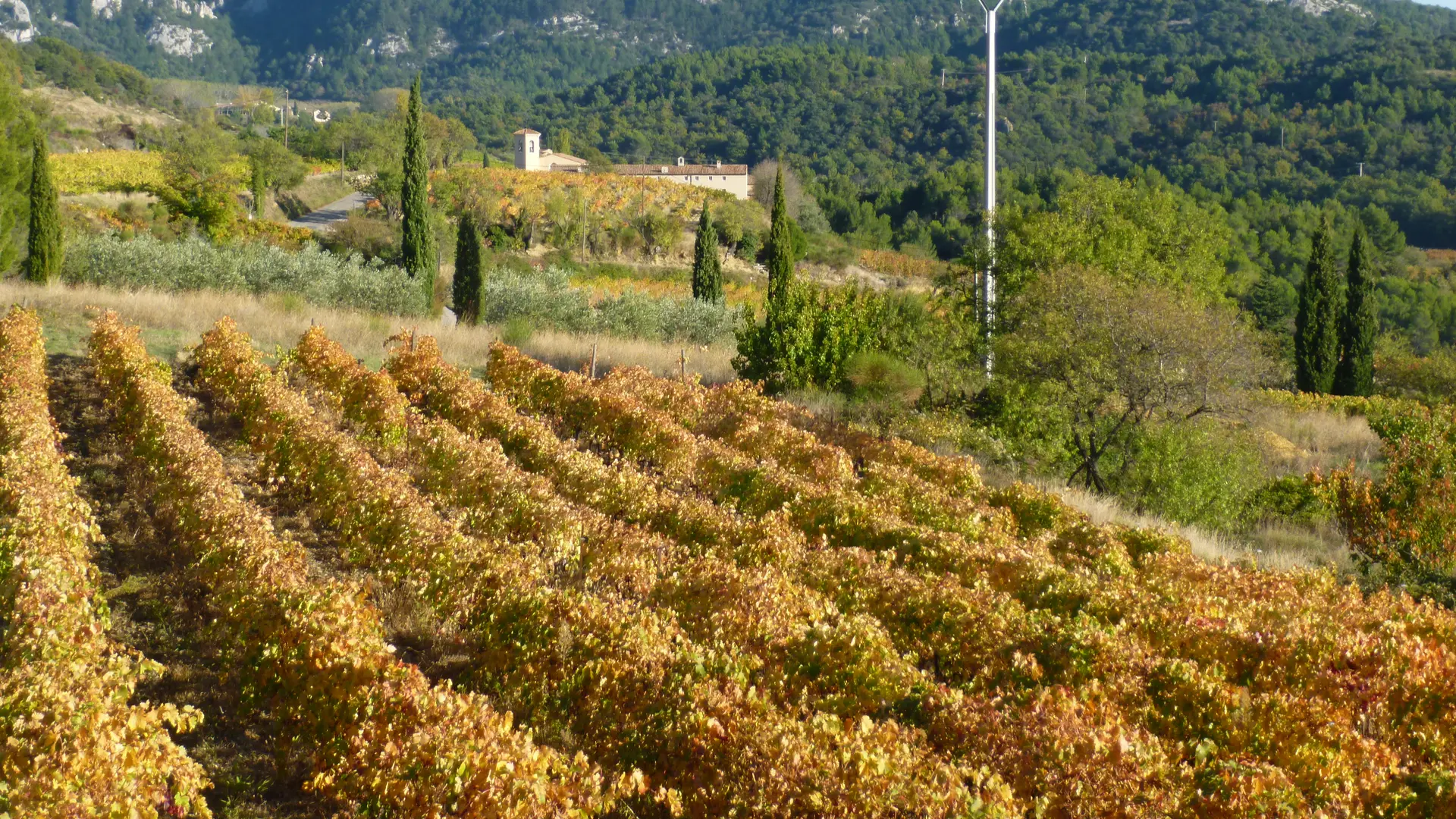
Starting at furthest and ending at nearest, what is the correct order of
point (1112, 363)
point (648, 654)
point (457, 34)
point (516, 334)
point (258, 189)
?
point (457, 34) < point (258, 189) < point (516, 334) < point (1112, 363) < point (648, 654)

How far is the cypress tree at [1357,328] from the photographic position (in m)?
31.8

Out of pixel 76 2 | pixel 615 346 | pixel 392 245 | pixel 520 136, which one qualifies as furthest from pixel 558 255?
pixel 76 2

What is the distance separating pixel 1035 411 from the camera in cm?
1460

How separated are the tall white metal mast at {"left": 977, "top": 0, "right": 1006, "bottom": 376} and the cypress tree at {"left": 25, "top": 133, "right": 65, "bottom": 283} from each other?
19522 millimetres

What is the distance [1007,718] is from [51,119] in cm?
6716

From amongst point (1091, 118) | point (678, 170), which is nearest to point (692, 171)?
point (678, 170)

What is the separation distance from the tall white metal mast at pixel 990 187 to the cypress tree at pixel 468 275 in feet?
43.0

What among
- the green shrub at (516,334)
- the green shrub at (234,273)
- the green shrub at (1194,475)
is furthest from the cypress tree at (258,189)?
the green shrub at (1194,475)

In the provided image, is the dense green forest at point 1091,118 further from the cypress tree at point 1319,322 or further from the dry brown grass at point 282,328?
the dry brown grass at point 282,328

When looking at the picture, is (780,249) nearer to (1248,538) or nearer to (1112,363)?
(1112,363)

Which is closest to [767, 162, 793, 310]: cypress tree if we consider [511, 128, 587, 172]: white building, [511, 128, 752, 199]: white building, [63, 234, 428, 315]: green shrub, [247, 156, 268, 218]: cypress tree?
[63, 234, 428, 315]: green shrub

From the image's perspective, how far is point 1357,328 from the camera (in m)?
31.8

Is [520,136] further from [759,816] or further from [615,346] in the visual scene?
[759,816]

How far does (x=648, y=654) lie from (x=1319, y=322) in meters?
32.1
